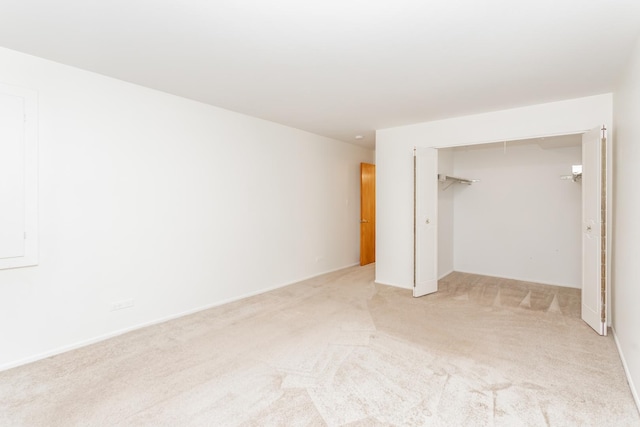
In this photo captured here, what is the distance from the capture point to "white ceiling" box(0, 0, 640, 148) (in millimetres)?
2020

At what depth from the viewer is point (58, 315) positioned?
2.86m

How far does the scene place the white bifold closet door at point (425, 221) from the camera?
4559 millimetres

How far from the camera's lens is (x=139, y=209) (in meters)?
3.40

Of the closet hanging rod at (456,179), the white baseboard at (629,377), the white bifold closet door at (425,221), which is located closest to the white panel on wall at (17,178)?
the white bifold closet door at (425,221)

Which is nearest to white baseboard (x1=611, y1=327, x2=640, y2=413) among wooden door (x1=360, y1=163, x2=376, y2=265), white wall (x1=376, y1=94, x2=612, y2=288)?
white wall (x1=376, y1=94, x2=612, y2=288)

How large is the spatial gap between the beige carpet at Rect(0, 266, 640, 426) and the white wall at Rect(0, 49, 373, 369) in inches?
14.6

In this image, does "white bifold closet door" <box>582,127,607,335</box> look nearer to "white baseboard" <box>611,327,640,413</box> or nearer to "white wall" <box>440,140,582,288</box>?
"white baseboard" <box>611,327,640,413</box>

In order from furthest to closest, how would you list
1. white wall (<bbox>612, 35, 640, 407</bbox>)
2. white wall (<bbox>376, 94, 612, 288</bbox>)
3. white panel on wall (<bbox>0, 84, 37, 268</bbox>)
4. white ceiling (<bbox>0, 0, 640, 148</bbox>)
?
white wall (<bbox>376, 94, 612, 288</bbox>)
white panel on wall (<bbox>0, 84, 37, 268</bbox>)
white wall (<bbox>612, 35, 640, 407</bbox>)
white ceiling (<bbox>0, 0, 640, 148</bbox>)

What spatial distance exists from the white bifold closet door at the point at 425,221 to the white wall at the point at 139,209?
189 centimetres

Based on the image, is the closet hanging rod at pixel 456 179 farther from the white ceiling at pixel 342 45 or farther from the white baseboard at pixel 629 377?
the white baseboard at pixel 629 377

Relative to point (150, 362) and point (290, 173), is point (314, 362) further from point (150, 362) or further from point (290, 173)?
point (290, 173)

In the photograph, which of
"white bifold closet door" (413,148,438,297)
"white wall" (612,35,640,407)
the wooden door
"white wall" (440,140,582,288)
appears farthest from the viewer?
the wooden door

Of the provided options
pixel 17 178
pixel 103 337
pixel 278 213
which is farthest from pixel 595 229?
pixel 17 178

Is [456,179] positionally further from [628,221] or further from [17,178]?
[17,178]
